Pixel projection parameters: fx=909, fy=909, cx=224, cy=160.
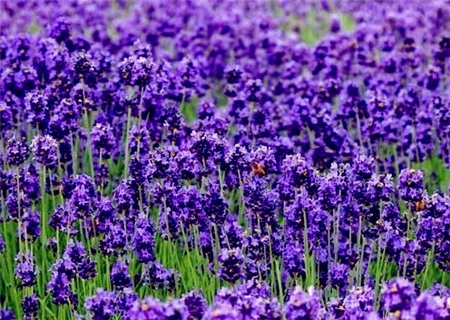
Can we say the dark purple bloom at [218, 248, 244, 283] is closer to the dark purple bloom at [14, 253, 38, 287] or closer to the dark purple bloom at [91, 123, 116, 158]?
the dark purple bloom at [14, 253, 38, 287]

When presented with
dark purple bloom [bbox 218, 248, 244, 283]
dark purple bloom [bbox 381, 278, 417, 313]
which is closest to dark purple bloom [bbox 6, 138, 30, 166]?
dark purple bloom [bbox 218, 248, 244, 283]

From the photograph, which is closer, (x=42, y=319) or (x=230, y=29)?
(x=42, y=319)

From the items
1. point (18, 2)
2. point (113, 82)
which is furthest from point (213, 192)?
point (18, 2)

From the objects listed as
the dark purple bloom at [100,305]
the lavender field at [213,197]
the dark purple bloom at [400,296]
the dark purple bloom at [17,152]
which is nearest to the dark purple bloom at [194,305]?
the lavender field at [213,197]

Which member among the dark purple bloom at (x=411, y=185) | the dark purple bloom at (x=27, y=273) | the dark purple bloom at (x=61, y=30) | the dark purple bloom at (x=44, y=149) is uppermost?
the dark purple bloom at (x=61, y=30)

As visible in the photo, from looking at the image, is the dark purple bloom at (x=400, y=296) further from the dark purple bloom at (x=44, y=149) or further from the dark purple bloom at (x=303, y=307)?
the dark purple bloom at (x=44, y=149)

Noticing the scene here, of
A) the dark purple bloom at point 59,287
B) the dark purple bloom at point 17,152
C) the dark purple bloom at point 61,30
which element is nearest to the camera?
the dark purple bloom at point 59,287

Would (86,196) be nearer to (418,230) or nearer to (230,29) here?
(418,230)

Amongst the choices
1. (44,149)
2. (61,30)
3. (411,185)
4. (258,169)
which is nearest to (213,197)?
(258,169)
